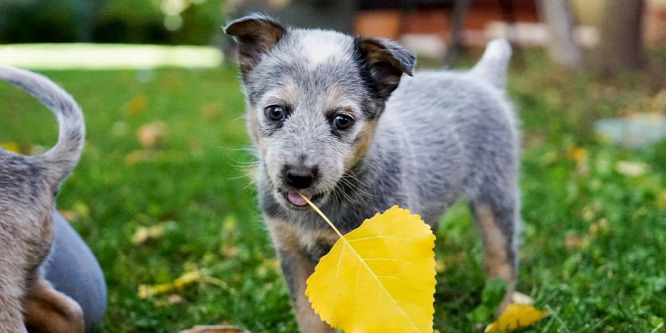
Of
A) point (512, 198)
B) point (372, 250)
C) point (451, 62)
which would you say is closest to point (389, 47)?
point (372, 250)

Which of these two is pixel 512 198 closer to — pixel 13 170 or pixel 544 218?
pixel 544 218

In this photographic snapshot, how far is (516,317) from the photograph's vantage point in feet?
12.1

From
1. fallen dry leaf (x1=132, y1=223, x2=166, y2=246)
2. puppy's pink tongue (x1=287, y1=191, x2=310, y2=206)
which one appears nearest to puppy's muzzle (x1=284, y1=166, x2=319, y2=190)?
puppy's pink tongue (x1=287, y1=191, x2=310, y2=206)

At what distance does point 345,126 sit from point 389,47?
15.2 inches

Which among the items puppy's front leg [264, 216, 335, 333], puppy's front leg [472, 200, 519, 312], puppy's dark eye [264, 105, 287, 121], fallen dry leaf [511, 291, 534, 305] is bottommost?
fallen dry leaf [511, 291, 534, 305]

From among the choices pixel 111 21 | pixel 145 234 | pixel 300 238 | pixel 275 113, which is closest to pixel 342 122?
pixel 275 113

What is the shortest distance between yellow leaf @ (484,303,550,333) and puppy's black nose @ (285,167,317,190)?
1255mm

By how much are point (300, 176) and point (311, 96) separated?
405 mm

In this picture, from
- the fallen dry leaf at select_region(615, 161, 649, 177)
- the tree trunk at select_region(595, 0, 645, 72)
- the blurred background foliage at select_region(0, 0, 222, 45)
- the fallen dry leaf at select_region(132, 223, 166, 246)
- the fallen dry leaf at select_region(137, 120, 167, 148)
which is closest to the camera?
the fallen dry leaf at select_region(132, 223, 166, 246)

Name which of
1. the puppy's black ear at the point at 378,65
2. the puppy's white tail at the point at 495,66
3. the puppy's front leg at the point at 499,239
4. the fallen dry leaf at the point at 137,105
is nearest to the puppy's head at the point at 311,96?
the puppy's black ear at the point at 378,65

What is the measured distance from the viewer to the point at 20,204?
10.2 ft

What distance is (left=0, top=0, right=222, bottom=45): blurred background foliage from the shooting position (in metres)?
25.5

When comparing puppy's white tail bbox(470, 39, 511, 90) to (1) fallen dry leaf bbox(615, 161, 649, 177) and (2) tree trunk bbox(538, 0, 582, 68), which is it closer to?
(1) fallen dry leaf bbox(615, 161, 649, 177)

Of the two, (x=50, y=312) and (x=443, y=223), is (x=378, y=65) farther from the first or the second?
(x=443, y=223)
